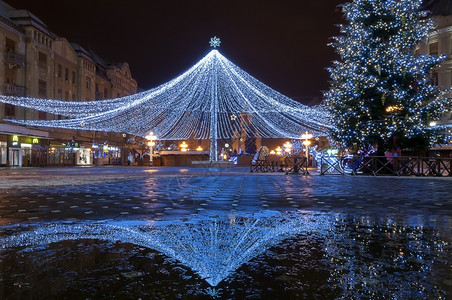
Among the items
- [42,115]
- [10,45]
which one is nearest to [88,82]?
[42,115]

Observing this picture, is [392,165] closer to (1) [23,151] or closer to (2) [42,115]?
(1) [23,151]

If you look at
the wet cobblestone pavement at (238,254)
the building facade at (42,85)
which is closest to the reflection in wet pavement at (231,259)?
the wet cobblestone pavement at (238,254)

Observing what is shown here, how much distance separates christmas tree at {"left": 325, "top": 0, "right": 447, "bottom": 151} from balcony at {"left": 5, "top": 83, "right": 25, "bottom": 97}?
30754 millimetres

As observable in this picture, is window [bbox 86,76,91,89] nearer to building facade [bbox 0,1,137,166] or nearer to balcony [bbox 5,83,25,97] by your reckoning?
building facade [bbox 0,1,137,166]

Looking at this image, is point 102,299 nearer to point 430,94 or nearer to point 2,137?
point 430,94

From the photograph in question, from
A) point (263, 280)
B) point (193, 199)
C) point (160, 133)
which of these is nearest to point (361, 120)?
point (193, 199)

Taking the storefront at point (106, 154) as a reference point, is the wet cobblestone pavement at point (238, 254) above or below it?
below

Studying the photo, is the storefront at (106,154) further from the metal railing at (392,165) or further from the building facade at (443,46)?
the building facade at (443,46)

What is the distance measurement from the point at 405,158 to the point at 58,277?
73.0 ft

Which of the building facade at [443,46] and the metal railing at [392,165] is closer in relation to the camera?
the metal railing at [392,165]

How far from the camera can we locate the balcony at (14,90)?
1431 inches

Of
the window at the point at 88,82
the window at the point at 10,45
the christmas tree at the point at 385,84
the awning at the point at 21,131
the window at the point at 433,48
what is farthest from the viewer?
the window at the point at 88,82

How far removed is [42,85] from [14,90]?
4.95 meters

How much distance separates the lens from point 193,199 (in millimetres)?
9641
